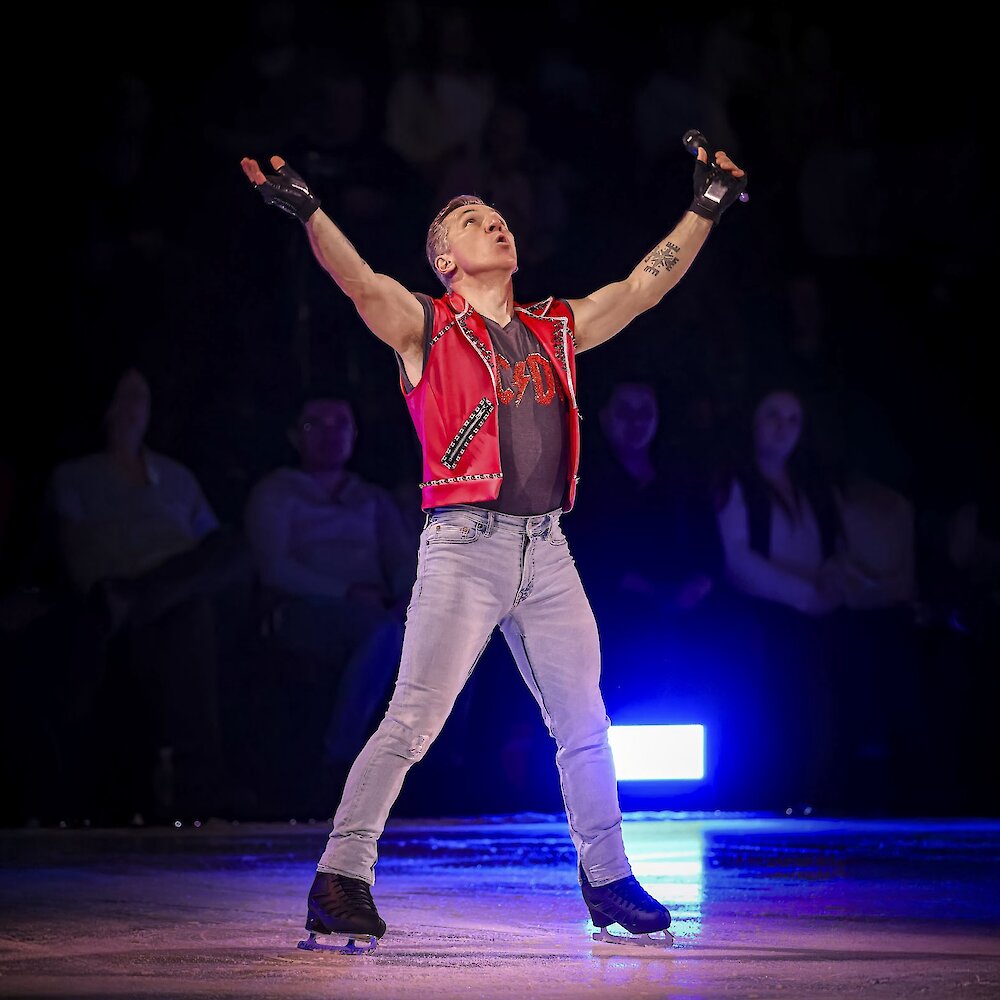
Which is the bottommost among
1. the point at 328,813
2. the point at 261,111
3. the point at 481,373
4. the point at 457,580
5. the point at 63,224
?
the point at 328,813

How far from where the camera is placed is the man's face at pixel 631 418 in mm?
6672

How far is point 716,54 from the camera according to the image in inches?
270

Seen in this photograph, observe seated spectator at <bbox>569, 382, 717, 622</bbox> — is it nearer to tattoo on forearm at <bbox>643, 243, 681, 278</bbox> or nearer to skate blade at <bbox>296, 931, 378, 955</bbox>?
tattoo on forearm at <bbox>643, 243, 681, 278</bbox>

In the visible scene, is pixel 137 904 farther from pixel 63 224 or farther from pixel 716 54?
pixel 716 54

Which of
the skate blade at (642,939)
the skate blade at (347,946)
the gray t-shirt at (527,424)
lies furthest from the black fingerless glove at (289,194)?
the skate blade at (642,939)

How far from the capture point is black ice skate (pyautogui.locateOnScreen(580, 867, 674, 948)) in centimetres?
333

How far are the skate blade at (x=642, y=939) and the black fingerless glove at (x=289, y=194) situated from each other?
5.73ft

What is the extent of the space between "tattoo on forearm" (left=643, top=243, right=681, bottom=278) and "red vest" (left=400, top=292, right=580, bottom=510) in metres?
0.39

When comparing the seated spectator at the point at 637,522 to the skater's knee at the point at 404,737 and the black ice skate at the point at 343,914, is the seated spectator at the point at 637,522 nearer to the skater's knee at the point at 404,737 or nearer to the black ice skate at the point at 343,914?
the skater's knee at the point at 404,737

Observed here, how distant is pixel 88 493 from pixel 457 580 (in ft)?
11.0

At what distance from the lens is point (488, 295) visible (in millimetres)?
3750

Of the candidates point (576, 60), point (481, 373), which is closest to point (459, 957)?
point (481, 373)

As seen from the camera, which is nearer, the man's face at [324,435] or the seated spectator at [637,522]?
the man's face at [324,435]

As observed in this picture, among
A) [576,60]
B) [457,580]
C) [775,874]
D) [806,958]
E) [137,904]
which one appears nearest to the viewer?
[806,958]
